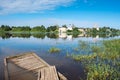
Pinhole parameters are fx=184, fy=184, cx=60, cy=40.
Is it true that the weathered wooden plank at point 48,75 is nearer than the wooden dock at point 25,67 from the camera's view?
Yes

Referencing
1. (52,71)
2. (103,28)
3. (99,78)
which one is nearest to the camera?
(52,71)

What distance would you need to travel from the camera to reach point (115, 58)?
18.8 meters

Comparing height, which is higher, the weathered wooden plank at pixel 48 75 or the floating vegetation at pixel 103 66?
the weathered wooden plank at pixel 48 75

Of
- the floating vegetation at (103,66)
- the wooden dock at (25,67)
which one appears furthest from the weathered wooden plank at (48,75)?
the floating vegetation at (103,66)

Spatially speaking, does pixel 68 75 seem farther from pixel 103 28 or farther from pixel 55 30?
pixel 103 28

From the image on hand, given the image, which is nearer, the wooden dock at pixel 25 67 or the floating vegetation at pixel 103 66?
the floating vegetation at pixel 103 66

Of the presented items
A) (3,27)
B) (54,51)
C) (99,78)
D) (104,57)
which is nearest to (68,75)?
(99,78)

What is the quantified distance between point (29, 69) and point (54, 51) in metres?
13.1

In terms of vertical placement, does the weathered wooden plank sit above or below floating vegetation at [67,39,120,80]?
above

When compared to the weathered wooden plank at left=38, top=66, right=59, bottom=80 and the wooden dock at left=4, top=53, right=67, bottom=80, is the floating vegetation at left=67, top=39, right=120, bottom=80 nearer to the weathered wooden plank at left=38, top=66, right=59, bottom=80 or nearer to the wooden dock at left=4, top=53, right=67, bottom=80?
the weathered wooden plank at left=38, top=66, right=59, bottom=80

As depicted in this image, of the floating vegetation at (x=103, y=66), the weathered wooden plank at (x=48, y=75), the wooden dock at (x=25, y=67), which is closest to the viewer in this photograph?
the weathered wooden plank at (x=48, y=75)

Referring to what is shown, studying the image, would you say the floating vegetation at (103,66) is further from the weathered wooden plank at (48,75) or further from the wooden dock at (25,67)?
the wooden dock at (25,67)

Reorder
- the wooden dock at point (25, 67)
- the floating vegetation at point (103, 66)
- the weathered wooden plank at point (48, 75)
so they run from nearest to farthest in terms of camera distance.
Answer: the weathered wooden plank at point (48, 75) < the floating vegetation at point (103, 66) < the wooden dock at point (25, 67)

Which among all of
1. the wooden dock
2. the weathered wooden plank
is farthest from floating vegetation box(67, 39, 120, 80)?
the wooden dock
